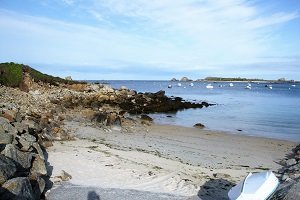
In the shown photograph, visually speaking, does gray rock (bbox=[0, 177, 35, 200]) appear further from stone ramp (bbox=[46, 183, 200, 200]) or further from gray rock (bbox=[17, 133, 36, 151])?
gray rock (bbox=[17, 133, 36, 151])

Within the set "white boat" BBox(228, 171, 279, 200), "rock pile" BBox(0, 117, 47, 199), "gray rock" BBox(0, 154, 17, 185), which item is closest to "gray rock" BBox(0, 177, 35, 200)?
"rock pile" BBox(0, 117, 47, 199)

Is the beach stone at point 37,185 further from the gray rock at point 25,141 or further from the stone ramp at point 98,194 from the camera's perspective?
the gray rock at point 25,141

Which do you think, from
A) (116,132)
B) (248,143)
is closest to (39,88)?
(116,132)

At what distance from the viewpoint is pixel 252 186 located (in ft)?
25.4

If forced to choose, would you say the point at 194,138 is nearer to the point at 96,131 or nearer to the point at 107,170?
the point at 96,131

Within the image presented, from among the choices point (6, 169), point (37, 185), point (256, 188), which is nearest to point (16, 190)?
point (6, 169)

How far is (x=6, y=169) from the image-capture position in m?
7.42

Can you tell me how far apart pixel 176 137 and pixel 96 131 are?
448 centimetres

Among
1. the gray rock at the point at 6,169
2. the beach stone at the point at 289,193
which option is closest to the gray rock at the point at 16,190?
the gray rock at the point at 6,169

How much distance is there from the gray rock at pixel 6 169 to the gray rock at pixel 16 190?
14 centimetres

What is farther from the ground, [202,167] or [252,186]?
[252,186]

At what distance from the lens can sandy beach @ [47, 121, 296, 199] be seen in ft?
33.7

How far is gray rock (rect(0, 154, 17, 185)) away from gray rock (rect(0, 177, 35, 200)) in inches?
5.3

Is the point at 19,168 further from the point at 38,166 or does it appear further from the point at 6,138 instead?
the point at 6,138
